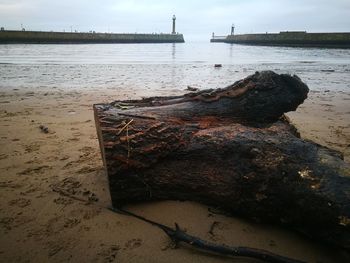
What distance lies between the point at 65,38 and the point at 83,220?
62192mm

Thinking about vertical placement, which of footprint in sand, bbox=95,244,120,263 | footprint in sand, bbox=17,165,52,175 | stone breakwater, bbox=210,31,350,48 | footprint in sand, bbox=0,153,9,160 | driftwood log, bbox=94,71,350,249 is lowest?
footprint in sand, bbox=95,244,120,263

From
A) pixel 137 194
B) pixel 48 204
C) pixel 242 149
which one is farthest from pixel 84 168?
pixel 242 149

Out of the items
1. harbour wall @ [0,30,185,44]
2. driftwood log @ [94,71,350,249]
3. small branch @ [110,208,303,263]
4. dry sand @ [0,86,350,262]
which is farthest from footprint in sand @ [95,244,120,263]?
harbour wall @ [0,30,185,44]

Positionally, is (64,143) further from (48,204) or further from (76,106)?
(76,106)

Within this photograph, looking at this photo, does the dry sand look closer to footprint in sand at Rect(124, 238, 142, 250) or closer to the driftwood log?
footprint in sand at Rect(124, 238, 142, 250)

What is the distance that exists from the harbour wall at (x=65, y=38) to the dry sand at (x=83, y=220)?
56149 millimetres

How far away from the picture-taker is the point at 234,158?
7.98 feet

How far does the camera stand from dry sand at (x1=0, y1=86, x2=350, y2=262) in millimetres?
2045

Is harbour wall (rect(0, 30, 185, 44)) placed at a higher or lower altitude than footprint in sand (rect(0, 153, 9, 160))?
higher

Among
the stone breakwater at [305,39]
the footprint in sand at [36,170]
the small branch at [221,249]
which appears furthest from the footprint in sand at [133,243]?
the stone breakwater at [305,39]

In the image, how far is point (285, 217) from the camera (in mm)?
2168

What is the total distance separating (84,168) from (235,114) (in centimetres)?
183

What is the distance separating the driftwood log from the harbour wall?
57.9 meters

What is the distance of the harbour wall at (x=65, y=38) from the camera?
5156 cm
